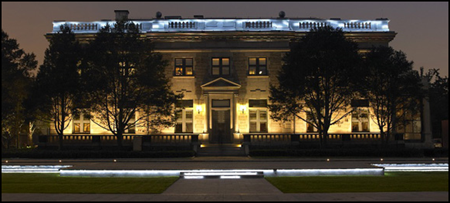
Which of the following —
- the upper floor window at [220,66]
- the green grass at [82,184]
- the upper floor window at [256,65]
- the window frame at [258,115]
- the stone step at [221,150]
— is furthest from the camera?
the upper floor window at [256,65]

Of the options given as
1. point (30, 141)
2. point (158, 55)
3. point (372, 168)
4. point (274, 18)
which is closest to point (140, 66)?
point (158, 55)

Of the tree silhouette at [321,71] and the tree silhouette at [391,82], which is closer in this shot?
the tree silhouette at [321,71]

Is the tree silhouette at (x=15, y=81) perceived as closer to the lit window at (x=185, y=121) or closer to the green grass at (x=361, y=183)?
the lit window at (x=185, y=121)

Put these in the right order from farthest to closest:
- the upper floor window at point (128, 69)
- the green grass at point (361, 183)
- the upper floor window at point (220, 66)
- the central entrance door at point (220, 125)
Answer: the upper floor window at point (220, 66)
the central entrance door at point (220, 125)
the upper floor window at point (128, 69)
the green grass at point (361, 183)

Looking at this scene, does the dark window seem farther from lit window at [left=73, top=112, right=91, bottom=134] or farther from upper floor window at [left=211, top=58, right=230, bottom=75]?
lit window at [left=73, top=112, right=91, bottom=134]

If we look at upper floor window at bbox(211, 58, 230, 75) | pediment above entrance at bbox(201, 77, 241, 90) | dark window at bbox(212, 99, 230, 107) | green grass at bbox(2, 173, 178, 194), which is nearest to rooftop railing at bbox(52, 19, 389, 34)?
upper floor window at bbox(211, 58, 230, 75)

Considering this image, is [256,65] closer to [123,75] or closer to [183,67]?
[183,67]

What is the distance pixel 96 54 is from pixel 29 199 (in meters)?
23.3

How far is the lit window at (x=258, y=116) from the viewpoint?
43.5m

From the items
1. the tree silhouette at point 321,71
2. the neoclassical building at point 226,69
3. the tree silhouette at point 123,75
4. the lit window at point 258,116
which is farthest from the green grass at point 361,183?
the lit window at point 258,116

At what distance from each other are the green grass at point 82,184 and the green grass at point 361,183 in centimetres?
482

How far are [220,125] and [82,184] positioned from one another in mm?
24917

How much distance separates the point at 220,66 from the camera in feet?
143

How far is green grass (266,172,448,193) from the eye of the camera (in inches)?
667
